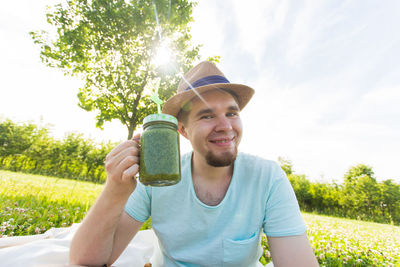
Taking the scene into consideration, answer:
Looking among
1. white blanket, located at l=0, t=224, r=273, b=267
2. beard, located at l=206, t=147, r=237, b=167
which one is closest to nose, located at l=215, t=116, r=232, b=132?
beard, located at l=206, t=147, r=237, b=167

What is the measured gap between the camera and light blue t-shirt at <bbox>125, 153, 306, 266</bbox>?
1.72 metres

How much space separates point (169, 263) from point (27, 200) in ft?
14.0

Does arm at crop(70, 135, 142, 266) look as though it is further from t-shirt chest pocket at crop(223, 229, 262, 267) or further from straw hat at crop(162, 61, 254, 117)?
t-shirt chest pocket at crop(223, 229, 262, 267)

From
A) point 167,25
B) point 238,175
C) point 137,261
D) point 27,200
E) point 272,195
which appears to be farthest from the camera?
point 167,25

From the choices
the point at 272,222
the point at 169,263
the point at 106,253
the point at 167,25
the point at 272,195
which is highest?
the point at 167,25

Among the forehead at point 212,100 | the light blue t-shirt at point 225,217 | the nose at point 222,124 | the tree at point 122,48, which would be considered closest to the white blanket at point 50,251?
the light blue t-shirt at point 225,217

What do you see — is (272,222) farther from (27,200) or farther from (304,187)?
(304,187)

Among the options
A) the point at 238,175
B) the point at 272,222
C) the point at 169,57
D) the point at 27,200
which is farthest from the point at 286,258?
the point at 169,57

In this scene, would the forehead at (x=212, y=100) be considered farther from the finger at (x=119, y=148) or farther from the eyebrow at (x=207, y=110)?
the finger at (x=119, y=148)

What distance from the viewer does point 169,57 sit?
10.1 metres

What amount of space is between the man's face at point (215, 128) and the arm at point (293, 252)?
2.44 feet

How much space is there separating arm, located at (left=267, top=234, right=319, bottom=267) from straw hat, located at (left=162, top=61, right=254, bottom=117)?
4.68 ft

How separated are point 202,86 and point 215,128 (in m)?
0.41

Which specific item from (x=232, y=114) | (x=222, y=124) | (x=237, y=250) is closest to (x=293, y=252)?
(x=237, y=250)
